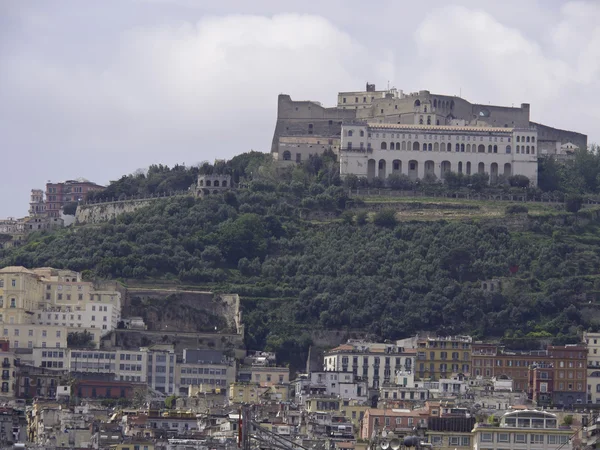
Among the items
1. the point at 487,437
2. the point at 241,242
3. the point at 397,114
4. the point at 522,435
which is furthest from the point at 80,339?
the point at 522,435

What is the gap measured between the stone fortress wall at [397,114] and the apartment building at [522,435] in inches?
3519

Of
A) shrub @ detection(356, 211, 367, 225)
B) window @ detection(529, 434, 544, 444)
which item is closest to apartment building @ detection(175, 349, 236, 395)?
shrub @ detection(356, 211, 367, 225)

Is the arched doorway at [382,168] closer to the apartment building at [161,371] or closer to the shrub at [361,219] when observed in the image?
the shrub at [361,219]

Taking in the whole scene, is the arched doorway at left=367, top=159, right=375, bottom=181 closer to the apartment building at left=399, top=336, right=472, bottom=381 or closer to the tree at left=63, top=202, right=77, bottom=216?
the tree at left=63, top=202, right=77, bottom=216

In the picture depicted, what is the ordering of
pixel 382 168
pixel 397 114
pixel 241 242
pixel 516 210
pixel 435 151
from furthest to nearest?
pixel 397 114 < pixel 435 151 < pixel 382 168 < pixel 516 210 < pixel 241 242

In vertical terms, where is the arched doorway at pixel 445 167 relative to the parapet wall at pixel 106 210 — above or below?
above

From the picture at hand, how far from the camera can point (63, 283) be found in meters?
132

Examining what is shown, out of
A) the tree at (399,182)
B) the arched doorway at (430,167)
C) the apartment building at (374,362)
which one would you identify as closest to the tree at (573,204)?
the arched doorway at (430,167)

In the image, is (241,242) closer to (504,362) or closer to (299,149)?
(299,149)

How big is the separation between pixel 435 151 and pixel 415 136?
1858 millimetres

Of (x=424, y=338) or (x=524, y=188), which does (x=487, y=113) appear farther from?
(x=424, y=338)

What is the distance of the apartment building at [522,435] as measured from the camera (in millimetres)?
74312

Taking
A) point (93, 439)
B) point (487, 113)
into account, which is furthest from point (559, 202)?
point (93, 439)

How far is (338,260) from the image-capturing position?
141500 mm
